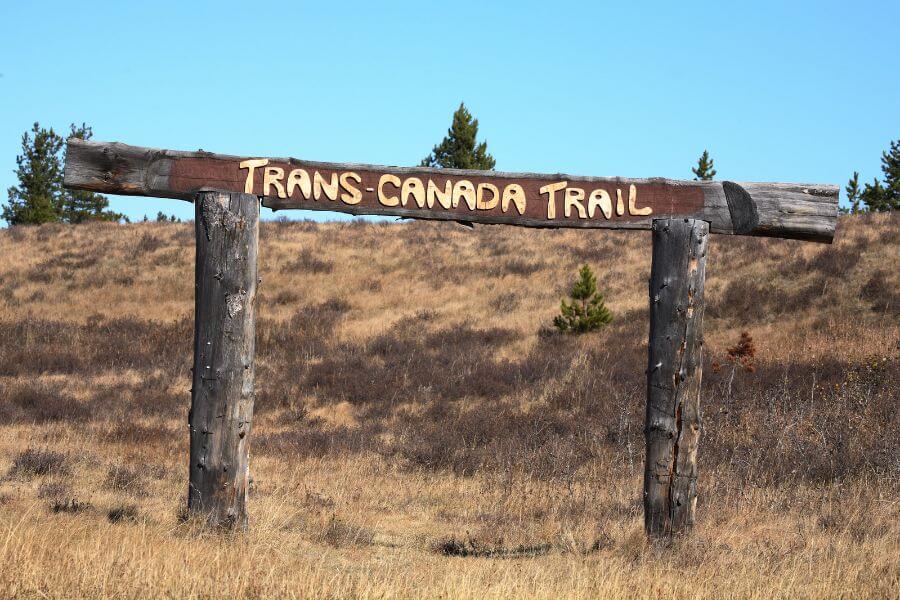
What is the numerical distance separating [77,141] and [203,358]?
2.11 metres

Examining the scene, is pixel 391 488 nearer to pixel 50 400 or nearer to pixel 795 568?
pixel 795 568

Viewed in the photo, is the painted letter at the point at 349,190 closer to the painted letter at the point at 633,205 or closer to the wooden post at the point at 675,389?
the painted letter at the point at 633,205

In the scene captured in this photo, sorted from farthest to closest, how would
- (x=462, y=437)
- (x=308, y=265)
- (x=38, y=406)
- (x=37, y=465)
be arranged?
(x=308, y=265) → (x=38, y=406) → (x=462, y=437) → (x=37, y=465)

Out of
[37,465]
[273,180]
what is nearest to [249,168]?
[273,180]

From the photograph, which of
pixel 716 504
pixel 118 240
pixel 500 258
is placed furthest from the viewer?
pixel 118 240

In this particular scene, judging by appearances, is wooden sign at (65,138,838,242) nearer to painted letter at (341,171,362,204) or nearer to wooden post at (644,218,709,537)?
painted letter at (341,171,362,204)

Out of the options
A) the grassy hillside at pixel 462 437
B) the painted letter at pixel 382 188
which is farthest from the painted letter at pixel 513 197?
the grassy hillside at pixel 462 437

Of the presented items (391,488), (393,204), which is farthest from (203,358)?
(391,488)

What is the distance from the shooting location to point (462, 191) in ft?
23.5

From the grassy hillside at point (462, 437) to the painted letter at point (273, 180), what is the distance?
9.03 feet

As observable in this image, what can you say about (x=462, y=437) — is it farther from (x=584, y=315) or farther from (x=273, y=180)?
(x=584, y=315)

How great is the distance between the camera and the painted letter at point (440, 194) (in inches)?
282

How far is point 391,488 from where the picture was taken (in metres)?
9.59

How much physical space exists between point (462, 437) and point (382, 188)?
17.9 feet
